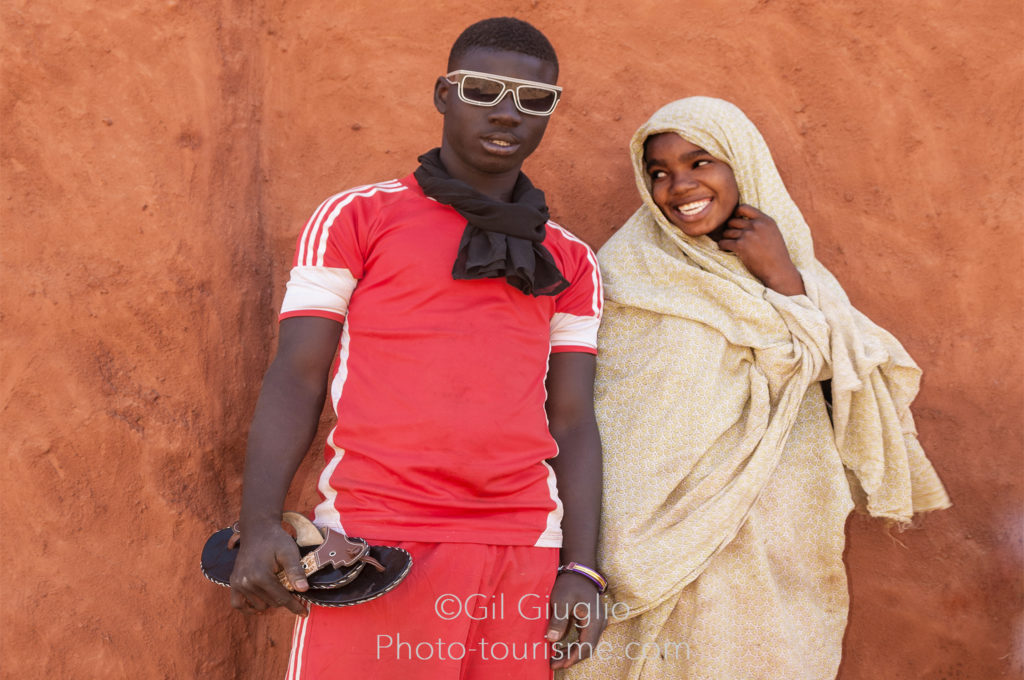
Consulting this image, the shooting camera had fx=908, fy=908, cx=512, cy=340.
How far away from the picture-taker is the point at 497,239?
227cm

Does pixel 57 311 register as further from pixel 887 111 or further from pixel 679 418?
pixel 887 111

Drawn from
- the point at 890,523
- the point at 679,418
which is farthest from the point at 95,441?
the point at 890,523

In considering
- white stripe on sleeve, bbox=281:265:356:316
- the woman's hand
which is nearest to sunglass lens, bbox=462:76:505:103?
white stripe on sleeve, bbox=281:265:356:316

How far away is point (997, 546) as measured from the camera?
10.1ft

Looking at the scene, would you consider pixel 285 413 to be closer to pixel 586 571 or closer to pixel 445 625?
pixel 445 625

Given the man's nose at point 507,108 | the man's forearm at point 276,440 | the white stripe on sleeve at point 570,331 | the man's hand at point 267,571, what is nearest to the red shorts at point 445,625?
the man's hand at point 267,571

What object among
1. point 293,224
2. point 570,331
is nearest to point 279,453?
point 570,331

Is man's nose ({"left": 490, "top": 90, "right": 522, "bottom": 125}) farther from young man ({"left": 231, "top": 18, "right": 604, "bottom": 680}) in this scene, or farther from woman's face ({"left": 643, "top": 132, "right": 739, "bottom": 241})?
woman's face ({"left": 643, "top": 132, "right": 739, "bottom": 241})

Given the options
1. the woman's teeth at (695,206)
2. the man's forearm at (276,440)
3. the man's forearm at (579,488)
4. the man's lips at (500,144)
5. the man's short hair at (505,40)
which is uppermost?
the man's short hair at (505,40)

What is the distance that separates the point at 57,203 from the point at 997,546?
3219 mm

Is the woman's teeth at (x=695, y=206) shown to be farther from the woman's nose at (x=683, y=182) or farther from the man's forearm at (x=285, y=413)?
the man's forearm at (x=285, y=413)

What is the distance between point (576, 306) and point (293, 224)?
1.22 meters

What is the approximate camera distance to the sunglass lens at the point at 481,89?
2.31 metres

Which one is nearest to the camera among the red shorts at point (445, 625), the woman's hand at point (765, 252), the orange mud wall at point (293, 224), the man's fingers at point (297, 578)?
the man's fingers at point (297, 578)
